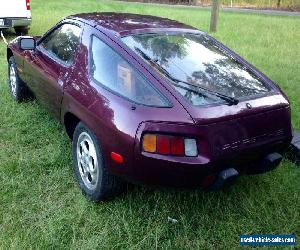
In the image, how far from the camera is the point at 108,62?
3377 millimetres

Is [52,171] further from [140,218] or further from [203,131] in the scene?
[203,131]

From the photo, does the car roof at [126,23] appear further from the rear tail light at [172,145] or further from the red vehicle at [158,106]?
the rear tail light at [172,145]

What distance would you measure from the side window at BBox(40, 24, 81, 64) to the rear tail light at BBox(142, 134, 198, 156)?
4.76 feet

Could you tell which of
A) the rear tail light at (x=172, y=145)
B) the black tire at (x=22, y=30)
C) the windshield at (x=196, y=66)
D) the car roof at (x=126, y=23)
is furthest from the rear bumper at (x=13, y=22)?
the rear tail light at (x=172, y=145)

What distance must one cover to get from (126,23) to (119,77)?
0.85 metres

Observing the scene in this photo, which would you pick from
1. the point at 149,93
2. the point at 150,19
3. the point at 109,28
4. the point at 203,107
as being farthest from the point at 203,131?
the point at 150,19

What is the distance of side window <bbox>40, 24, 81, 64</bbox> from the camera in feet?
13.0

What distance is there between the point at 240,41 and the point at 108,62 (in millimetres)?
7959

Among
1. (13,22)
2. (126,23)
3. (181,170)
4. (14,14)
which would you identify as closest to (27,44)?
(126,23)

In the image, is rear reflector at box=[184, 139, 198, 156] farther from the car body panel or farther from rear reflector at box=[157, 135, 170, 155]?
the car body panel

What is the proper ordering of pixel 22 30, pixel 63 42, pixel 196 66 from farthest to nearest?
pixel 22 30
pixel 63 42
pixel 196 66

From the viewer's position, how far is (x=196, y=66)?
3.49 meters

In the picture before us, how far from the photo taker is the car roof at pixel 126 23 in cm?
363

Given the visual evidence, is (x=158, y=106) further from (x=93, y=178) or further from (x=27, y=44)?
(x=27, y=44)
